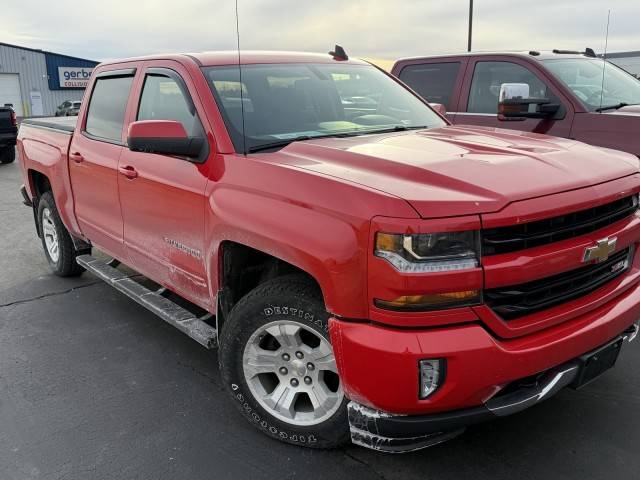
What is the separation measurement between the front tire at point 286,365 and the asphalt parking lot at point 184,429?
0.50 feet

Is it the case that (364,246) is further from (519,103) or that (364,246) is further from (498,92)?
(498,92)

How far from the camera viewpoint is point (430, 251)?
221cm

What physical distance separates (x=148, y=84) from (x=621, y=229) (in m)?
2.97

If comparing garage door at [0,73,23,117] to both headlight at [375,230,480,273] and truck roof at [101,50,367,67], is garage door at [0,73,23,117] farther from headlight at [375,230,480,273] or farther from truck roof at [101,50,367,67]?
headlight at [375,230,480,273]

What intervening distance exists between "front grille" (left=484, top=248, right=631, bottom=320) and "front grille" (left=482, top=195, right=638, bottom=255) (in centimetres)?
16

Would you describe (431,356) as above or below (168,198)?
below

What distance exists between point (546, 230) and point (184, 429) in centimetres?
209

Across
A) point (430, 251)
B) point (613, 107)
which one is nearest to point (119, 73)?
point (430, 251)

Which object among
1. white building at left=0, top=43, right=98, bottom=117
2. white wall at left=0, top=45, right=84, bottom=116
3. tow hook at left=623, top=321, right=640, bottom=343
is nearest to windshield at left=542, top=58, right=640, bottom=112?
tow hook at left=623, top=321, right=640, bottom=343

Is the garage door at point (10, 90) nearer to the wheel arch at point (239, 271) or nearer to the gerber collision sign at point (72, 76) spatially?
the gerber collision sign at point (72, 76)

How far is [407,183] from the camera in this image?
2430 mm

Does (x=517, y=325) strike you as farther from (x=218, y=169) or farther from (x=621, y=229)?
(x=218, y=169)

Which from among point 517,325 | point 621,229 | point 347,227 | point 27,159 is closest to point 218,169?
point 347,227

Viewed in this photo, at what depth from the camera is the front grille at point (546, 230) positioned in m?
2.26
